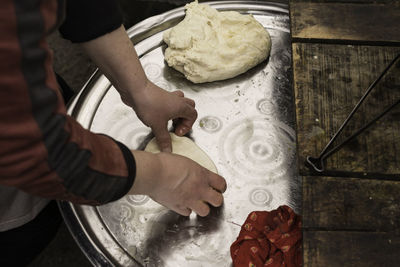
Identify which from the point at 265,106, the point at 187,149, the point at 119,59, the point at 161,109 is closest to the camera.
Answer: the point at 119,59

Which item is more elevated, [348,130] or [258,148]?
[348,130]

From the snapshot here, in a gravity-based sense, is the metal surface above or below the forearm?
below

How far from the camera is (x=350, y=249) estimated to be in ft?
2.74

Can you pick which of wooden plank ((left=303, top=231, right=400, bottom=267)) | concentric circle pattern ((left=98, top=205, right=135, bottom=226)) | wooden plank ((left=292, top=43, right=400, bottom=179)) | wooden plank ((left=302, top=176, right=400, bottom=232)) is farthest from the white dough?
wooden plank ((left=303, top=231, right=400, bottom=267))

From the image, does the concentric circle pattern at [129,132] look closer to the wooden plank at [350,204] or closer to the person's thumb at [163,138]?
the person's thumb at [163,138]

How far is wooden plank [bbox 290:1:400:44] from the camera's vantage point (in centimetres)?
110

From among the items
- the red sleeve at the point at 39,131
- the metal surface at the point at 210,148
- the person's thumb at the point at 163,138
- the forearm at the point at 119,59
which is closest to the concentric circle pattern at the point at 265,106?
the metal surface at the point at 210,148

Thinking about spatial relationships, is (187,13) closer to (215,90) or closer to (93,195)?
(215,90)

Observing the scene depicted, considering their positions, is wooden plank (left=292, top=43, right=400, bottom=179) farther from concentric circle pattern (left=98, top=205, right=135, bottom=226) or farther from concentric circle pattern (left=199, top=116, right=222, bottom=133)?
concentric circle pattern (left=98, top=205, right=135, bottom=226)

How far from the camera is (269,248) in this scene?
3.66 ft

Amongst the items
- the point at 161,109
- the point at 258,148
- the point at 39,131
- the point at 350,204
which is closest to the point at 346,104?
the point at 350,204

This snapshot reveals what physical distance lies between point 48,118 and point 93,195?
7.7 inches

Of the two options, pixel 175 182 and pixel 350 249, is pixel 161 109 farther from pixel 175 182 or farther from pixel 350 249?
pixel 350 249

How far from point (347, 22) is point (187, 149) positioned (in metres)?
0.63
